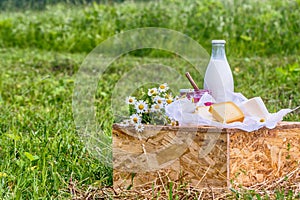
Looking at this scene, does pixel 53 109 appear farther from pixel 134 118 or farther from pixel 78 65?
pixel 78 65

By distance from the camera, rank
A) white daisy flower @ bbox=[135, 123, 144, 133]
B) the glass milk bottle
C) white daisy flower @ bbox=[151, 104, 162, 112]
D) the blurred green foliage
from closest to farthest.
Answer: white daisy flower @ bbox=[135, 123, 144, 133], white daisy flower @ bbox=[151, 104, 162, 112], the glass milk bottle, the blurred green foliage

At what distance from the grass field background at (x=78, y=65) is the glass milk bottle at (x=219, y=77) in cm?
56

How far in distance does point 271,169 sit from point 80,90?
2.58 m

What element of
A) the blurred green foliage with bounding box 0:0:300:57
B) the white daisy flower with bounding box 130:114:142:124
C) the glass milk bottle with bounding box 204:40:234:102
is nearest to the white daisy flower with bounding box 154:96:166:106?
the white daisy flower with bounding box 130:114:142:124

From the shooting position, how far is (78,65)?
6078 mm

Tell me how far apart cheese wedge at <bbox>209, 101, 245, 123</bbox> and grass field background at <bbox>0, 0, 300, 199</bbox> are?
0.36 m

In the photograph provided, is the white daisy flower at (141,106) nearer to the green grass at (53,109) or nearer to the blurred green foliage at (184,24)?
the green grass at (53,109)

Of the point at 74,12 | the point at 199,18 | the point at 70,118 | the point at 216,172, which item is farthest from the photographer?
the point at 74,12

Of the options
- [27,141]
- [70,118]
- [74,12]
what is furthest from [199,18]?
[27,141]

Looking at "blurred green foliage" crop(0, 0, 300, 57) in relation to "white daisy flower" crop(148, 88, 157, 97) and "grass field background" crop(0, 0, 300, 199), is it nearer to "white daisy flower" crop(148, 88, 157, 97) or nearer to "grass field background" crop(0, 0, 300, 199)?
"grass field background" crop(0, 0, 300, 199)

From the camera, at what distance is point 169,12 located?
7.62 meters

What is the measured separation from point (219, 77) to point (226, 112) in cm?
27

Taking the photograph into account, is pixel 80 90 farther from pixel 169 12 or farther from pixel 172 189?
pixel 169 12

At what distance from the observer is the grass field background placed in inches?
105
